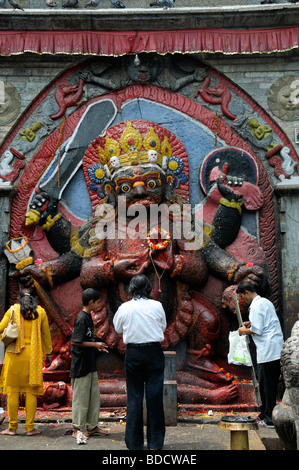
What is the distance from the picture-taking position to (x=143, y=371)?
506 centimetres

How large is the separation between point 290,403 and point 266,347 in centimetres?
185

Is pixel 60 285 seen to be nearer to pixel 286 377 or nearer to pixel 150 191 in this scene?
pixel 150 191

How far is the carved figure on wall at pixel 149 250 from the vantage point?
7938mm

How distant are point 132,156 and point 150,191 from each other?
59 cm

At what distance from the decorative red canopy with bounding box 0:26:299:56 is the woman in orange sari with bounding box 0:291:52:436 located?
438 cm

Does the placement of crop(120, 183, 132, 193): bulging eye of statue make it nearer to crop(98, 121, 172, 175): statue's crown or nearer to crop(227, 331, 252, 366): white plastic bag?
crop(98, 121, 172, 175): statue's crown

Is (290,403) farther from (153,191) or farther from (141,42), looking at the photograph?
(141,42)

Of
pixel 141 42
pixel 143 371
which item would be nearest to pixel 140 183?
pixel 141 42

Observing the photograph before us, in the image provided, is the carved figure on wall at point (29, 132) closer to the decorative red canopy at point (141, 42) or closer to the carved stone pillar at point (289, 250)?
the decorative red canopy at point (141, 42)

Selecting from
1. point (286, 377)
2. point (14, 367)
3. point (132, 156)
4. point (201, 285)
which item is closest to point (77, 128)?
point (132, 156)

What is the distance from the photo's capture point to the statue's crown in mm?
8297

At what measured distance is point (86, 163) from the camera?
881 cm

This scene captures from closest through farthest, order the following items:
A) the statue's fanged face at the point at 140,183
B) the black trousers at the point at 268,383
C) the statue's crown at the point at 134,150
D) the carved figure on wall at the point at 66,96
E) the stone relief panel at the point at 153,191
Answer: the black trousers at the point at 268,383 < the stone relief panel at the point at 153,191 < the statue's fanged face at the point at 140,183 < the statue's crown at the point at 134,150 < the carved figure on wall at the point at 66,96

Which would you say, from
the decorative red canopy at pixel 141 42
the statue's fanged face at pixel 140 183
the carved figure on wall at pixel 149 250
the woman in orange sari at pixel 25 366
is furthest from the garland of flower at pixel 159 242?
the decorative red canopy at pixel 141 42
